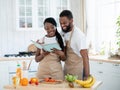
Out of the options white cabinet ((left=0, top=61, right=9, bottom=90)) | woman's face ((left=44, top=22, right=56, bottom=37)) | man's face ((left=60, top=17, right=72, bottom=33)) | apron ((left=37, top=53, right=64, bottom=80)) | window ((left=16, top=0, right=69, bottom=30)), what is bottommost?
white cabinet ((left=0, top=61, right=9, bottom=90))

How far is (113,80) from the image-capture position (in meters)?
4.51

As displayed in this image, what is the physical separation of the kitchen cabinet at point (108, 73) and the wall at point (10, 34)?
1.62m

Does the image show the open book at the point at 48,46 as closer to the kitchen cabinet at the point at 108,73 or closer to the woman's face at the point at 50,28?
the woman's face at the point at 50,28

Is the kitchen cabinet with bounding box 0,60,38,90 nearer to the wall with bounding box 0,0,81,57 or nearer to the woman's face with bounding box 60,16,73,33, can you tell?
the wall with bounding box 0,0,81,57

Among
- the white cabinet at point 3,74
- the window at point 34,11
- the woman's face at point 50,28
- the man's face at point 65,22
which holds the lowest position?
the white cabinet at point 3,74

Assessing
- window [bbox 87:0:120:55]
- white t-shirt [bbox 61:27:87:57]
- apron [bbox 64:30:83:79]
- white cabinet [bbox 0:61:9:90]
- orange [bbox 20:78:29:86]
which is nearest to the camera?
orange [bbox 20:78:29:86]

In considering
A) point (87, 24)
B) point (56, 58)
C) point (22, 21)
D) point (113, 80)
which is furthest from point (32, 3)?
point (56, 58)

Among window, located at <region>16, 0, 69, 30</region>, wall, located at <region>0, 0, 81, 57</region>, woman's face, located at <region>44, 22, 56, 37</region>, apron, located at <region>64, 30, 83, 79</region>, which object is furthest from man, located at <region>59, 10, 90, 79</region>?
wall, located at <region>0, 0, 81, 57</region>

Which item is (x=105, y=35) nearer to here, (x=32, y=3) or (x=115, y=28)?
(x=115, y=28)

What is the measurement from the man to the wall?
2.64m

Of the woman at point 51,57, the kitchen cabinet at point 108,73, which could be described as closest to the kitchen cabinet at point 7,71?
the kitchen cabinet at point 108,73

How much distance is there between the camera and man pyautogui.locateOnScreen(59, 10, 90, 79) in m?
2.97

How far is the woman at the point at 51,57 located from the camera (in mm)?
3047

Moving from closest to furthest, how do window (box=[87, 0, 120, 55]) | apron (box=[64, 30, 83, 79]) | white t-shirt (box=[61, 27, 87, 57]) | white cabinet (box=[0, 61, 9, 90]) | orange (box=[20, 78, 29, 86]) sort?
orange (box=[20, 78, 29, 86]) < white t-shirt (box=[61, 27, 87, 57]) < apron (box=[64, 30, 83, 79]) < white cabinet (box=[0, 61, 9, 90]) < window (box=[87, 0, 120, 55])
